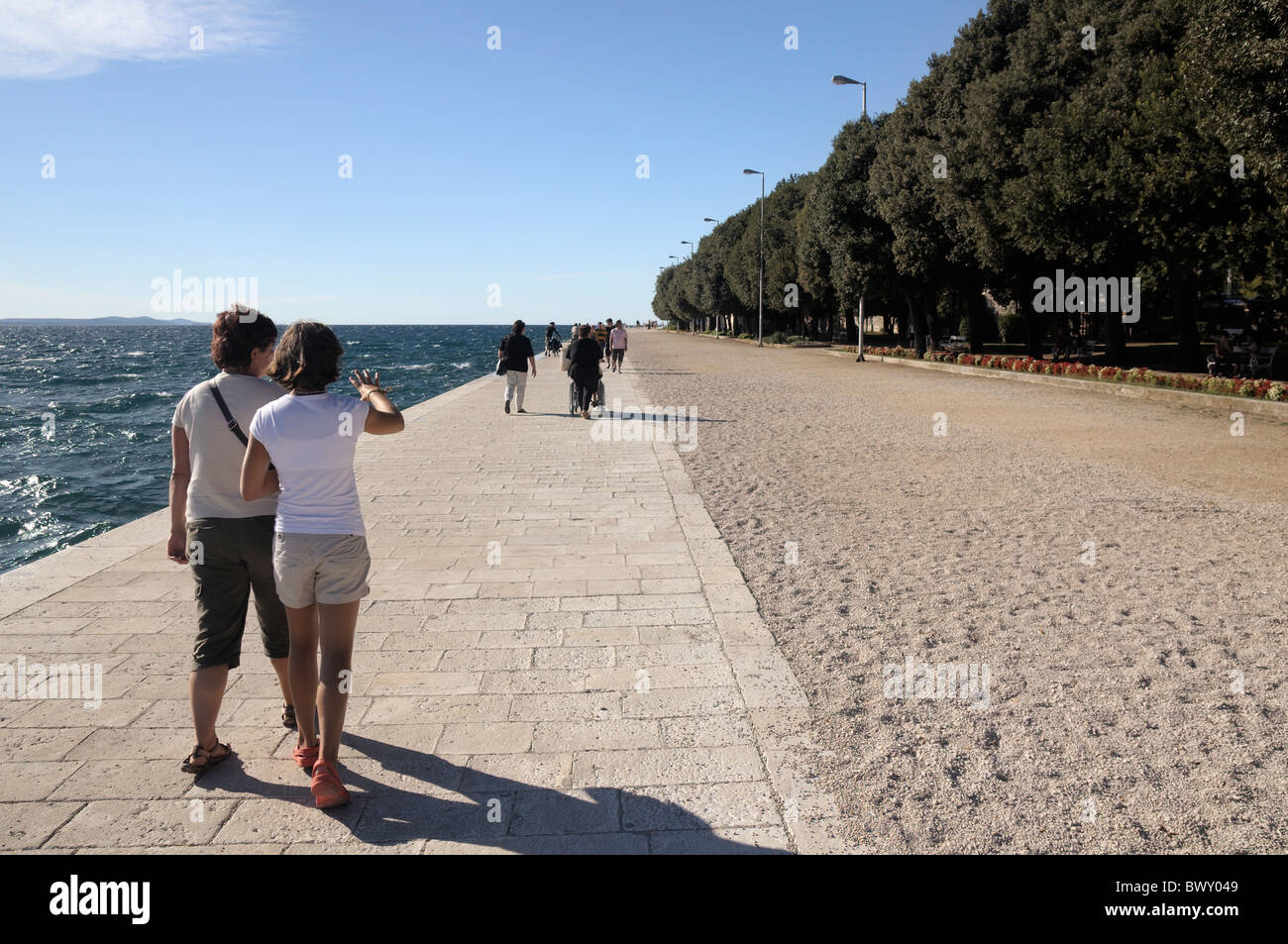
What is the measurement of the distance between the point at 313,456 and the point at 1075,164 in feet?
72.6

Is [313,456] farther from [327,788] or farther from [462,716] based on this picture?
[462,716]

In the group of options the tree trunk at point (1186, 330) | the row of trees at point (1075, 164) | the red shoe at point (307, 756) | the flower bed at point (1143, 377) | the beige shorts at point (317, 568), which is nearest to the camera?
the beige shorts at point (317, 568)

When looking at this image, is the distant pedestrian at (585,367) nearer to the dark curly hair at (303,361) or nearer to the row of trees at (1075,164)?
the row of trees at (1075,164)

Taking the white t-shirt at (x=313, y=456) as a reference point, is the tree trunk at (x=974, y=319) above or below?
above

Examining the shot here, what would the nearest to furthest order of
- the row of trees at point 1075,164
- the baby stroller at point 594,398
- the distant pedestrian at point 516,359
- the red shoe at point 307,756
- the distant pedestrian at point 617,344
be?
the red shoe at point 307,756, the row of trees at point 1075,164, the distant pedestrian at point 516,359, the baby stroller at point 594,398, the distant pedestrian at point 617,344

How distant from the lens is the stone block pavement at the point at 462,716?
3.16 meters

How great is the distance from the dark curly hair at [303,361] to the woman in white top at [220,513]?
0.87 ft

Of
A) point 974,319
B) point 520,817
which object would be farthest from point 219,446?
point 974,319

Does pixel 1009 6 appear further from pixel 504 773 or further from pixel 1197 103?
pixel 504 773

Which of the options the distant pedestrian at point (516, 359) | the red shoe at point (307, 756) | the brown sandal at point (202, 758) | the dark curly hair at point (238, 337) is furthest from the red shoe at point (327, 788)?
the distant pedestrian at point (516, 359)
